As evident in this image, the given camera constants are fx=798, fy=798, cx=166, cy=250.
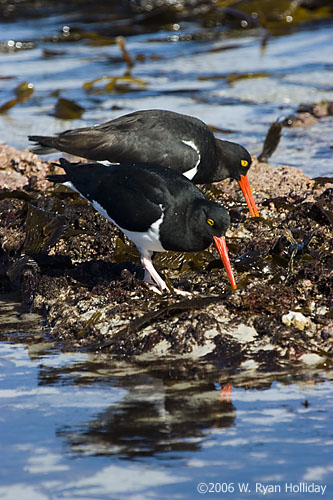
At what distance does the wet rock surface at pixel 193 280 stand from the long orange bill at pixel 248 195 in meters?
0.09

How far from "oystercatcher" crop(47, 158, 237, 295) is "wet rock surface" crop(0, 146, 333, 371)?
241 mm

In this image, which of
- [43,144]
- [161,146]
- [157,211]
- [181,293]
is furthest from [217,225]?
[43,144]

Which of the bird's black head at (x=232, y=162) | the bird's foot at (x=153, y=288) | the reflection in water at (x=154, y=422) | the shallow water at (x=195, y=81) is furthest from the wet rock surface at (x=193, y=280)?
the shallow water at (x=195, y=81)

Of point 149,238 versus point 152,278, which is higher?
point 149,238

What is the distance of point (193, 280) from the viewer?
4.98 meters

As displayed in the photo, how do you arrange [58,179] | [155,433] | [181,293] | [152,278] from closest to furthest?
[155,433] → [181,293] → [152,278] → [58,179]

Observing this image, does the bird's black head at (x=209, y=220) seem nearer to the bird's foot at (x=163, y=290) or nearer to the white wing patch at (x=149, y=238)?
the white wing patch at (x=149, y=238)

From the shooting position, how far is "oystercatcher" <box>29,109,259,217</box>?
5910 mm

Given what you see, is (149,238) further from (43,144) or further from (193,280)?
(43,144)

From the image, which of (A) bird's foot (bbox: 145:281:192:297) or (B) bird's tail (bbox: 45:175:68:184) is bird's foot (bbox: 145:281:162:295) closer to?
(A) bird's foot (bbox: 145:281:192:297)

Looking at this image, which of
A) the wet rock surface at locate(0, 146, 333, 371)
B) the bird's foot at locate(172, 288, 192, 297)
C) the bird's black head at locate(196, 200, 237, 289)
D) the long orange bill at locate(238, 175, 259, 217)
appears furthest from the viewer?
the long orange bill at locate(238, 175, 259, 217)

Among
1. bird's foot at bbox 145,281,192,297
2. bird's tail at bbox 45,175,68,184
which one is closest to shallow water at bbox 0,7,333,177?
bird's tail at bbox 45,175,68,184

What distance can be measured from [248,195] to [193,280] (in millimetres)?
1317

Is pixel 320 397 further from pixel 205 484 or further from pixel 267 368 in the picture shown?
pixel 205 484
